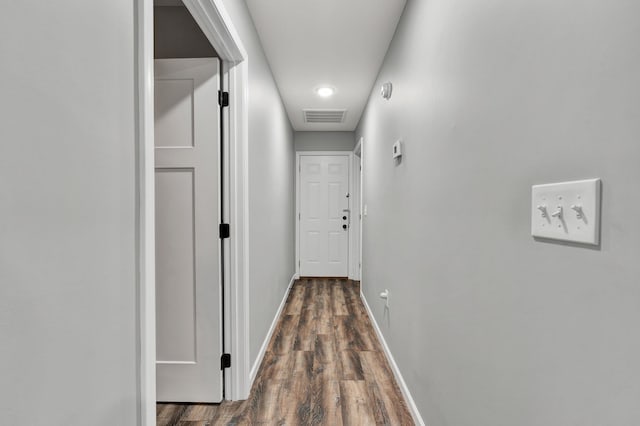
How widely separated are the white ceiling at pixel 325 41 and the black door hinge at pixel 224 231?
1.40 metres

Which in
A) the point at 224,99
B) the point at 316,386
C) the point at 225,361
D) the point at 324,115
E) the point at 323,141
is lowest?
the point at 316,386

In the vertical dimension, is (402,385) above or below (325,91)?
below

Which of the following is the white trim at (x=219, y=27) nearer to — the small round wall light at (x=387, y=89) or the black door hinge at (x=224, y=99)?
the black door hinge at (x=224, y=99)

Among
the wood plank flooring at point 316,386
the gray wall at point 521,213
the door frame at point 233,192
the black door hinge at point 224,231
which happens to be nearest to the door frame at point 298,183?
the wood plank flooring at point 316,386

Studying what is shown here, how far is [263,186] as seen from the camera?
2705 millimetres

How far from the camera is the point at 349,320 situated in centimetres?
340

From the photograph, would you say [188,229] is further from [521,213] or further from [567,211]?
[567,211]

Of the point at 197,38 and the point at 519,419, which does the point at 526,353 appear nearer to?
the point at 519,419

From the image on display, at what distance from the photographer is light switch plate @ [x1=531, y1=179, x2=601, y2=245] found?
63 centimetres

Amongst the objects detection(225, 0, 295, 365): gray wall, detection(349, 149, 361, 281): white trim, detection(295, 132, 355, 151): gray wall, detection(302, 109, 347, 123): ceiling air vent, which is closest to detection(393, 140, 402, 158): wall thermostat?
detection(225, 0, 295, 365): gray wall
